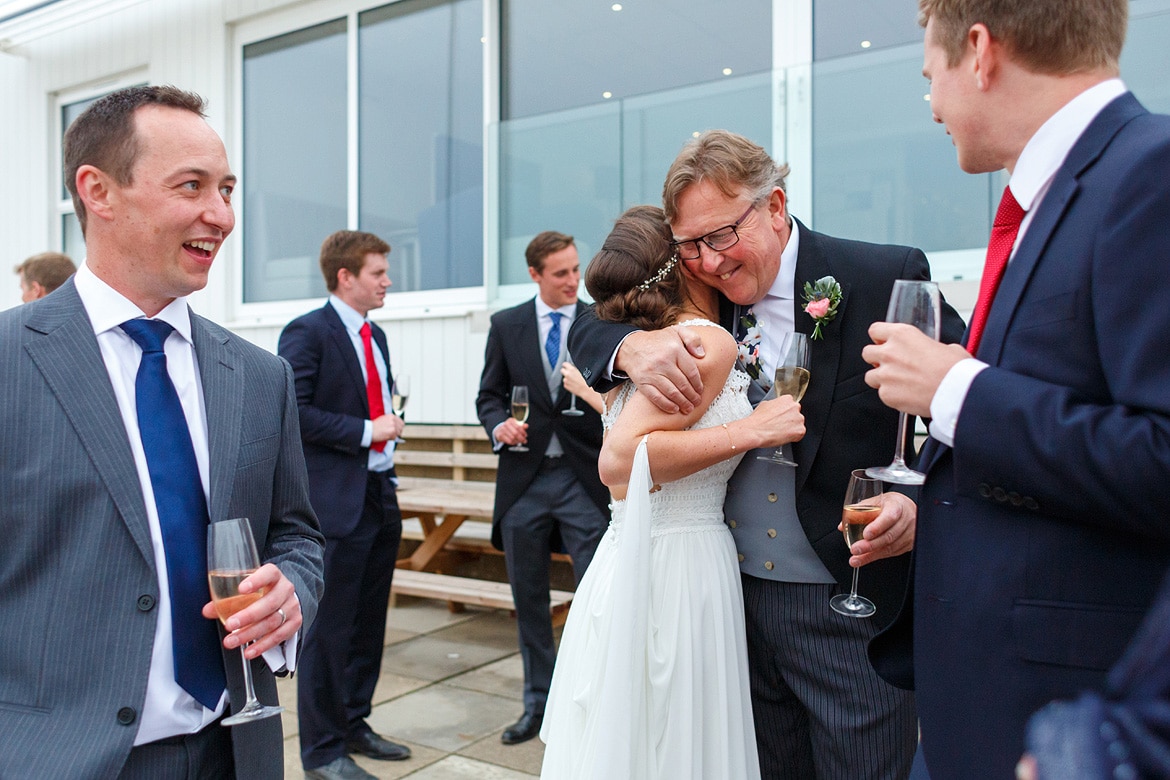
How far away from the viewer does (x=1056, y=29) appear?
1.17m

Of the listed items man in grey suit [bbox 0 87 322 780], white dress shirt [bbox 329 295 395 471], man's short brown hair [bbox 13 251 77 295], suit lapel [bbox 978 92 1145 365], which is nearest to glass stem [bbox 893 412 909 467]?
suit lapel [bbox 978 92 1145 365]

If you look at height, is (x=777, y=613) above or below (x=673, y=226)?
below

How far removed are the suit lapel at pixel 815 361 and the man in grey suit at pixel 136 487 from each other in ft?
3.45

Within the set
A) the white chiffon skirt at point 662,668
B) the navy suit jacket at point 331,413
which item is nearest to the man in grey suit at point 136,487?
the white chiffon skirt at point 662,668

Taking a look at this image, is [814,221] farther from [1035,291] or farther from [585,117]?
[1035,291]

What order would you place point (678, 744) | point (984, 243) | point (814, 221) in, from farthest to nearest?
point (814, 221) → point (984, 243) → point (678, 744)

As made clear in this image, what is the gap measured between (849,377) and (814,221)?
3.45 metres

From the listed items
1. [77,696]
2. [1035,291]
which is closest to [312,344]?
[77,696]

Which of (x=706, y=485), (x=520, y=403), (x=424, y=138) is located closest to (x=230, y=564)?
(x=706, y=485)

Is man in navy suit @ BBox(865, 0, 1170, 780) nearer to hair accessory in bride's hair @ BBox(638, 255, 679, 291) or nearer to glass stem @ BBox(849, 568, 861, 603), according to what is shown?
glass stem @ BBox(849, 568, 861, 603)

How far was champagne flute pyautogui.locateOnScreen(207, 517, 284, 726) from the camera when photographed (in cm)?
142

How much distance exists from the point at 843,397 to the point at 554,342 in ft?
8.53

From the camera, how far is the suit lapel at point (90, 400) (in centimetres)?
143

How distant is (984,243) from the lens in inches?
181
